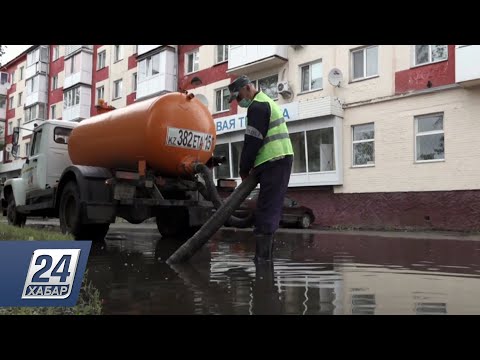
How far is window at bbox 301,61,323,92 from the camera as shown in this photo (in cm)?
2045

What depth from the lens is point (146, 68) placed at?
29203 mm

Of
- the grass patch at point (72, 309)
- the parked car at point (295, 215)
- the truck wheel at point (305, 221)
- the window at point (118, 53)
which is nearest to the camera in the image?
the grass patch at point (72, 309)

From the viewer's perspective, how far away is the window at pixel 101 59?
35.5 metres

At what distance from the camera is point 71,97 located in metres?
38.4

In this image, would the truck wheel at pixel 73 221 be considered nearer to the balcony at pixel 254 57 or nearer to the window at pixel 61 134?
the window at pixel 61 134

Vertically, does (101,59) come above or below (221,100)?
above

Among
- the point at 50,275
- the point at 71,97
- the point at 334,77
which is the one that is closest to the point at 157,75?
the point at 334,77

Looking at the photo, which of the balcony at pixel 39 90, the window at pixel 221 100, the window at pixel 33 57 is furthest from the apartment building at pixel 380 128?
the window at pixel 33 57

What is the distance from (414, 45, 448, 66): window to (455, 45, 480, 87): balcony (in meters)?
1.21

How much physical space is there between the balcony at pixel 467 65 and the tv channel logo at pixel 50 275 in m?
14.4

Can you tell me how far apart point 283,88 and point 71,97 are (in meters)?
23.3

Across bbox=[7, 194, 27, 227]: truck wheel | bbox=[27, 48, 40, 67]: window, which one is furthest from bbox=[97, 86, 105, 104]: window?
bbox=[7, 194, 27, 227]: truck wheel

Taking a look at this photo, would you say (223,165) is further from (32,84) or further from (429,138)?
(32,84)

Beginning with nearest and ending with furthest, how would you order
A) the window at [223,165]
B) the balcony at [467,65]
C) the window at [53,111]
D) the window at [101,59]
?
the balcony at [467,65] < the window at [223,165] < the window at [101,59] < the window at [53,111]
